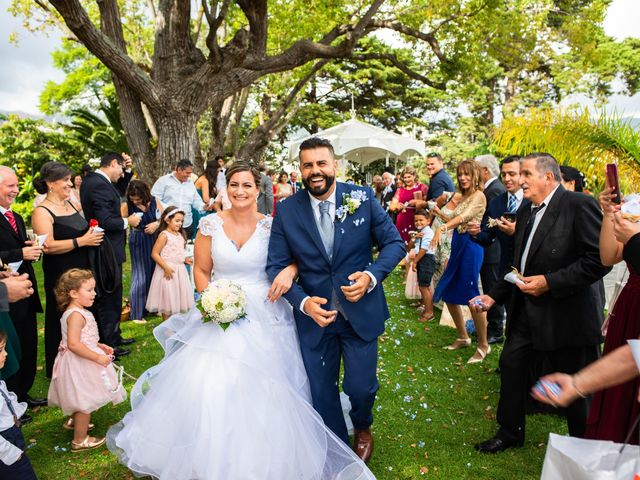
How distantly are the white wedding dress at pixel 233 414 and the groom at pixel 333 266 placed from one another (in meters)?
0.23

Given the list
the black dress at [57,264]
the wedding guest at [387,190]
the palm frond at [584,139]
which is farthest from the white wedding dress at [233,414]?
the wedding guest at [387,190]

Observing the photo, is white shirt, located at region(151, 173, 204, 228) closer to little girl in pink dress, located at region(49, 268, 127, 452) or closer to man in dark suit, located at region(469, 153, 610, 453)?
little girl in pink dress, located at region(49, 268, 127, 452)

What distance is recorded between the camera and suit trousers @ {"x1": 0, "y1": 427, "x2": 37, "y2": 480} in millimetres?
2758

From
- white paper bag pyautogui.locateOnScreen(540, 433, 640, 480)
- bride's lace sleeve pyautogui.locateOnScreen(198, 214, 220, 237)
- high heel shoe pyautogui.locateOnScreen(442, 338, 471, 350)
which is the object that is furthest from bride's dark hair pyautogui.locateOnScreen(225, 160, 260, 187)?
high heel shoe pyautogui.locateOnScreen(442, 338, 471, 350)

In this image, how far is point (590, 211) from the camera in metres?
3.44

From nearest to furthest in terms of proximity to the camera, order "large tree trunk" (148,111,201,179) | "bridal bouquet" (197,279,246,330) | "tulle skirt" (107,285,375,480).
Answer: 1. "tulle skirt" (107,285,375,480)
2. "bridal bouquet" (197,279,246,330)
3. "large tree trunk" (148,111,201,179)

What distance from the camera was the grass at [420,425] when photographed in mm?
3803

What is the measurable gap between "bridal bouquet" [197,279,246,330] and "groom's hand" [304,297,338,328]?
0.51 m

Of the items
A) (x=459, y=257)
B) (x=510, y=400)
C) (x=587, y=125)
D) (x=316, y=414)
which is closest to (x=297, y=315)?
(x=316, y=414)

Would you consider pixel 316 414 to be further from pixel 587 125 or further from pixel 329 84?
pixel 329 84

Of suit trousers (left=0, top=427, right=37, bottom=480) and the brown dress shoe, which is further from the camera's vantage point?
the brown dress shoe

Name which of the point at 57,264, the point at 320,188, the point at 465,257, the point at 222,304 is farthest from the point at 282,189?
the point at 222,304

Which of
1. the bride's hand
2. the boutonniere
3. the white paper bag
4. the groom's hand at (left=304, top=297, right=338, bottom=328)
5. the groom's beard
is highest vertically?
the groom's beard

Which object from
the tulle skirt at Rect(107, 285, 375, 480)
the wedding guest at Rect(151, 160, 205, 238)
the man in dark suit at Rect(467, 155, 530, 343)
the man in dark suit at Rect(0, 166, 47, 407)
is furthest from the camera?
the wedding guest at Rect(151, 160, 205, 238)
